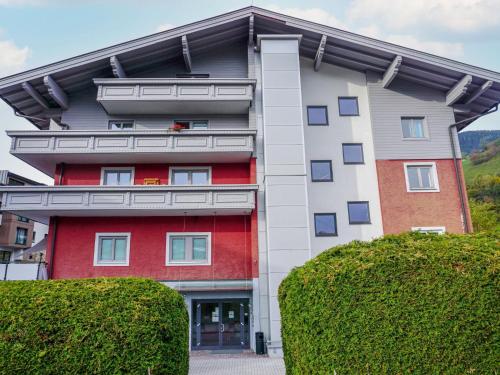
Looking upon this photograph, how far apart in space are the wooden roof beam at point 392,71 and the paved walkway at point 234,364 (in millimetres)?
14895

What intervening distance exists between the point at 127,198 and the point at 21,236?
138ft

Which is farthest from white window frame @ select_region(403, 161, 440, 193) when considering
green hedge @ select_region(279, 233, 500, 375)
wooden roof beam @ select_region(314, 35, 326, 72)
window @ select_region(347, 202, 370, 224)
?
green hedge @ select_region(279, 233, 500, 375)

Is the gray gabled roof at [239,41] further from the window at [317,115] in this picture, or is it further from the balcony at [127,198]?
the balcony at [127,198]

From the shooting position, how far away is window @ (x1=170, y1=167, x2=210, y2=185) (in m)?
20.6

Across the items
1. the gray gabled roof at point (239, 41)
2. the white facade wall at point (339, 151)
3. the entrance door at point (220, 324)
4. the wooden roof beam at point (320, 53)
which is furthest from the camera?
the wooden roof beam at point (320, 53)

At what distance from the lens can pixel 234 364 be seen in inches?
627

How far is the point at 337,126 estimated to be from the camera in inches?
838

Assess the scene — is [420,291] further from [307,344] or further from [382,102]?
[382,102]

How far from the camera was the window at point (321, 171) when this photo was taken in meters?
20.5

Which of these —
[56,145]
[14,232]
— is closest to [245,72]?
[56,145]

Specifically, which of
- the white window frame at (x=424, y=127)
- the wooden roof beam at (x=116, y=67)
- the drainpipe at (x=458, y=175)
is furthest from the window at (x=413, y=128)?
the wooden roof beam at (x=116, y=67)

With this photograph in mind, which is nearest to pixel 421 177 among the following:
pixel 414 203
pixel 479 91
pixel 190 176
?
pixel 414 203

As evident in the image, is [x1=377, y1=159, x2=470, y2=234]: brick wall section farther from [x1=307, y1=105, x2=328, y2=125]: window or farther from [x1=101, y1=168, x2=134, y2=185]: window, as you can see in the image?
[x1=101, y1=168, x2=134, y2=185]: window

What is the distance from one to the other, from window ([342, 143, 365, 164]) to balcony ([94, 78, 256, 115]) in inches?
219
